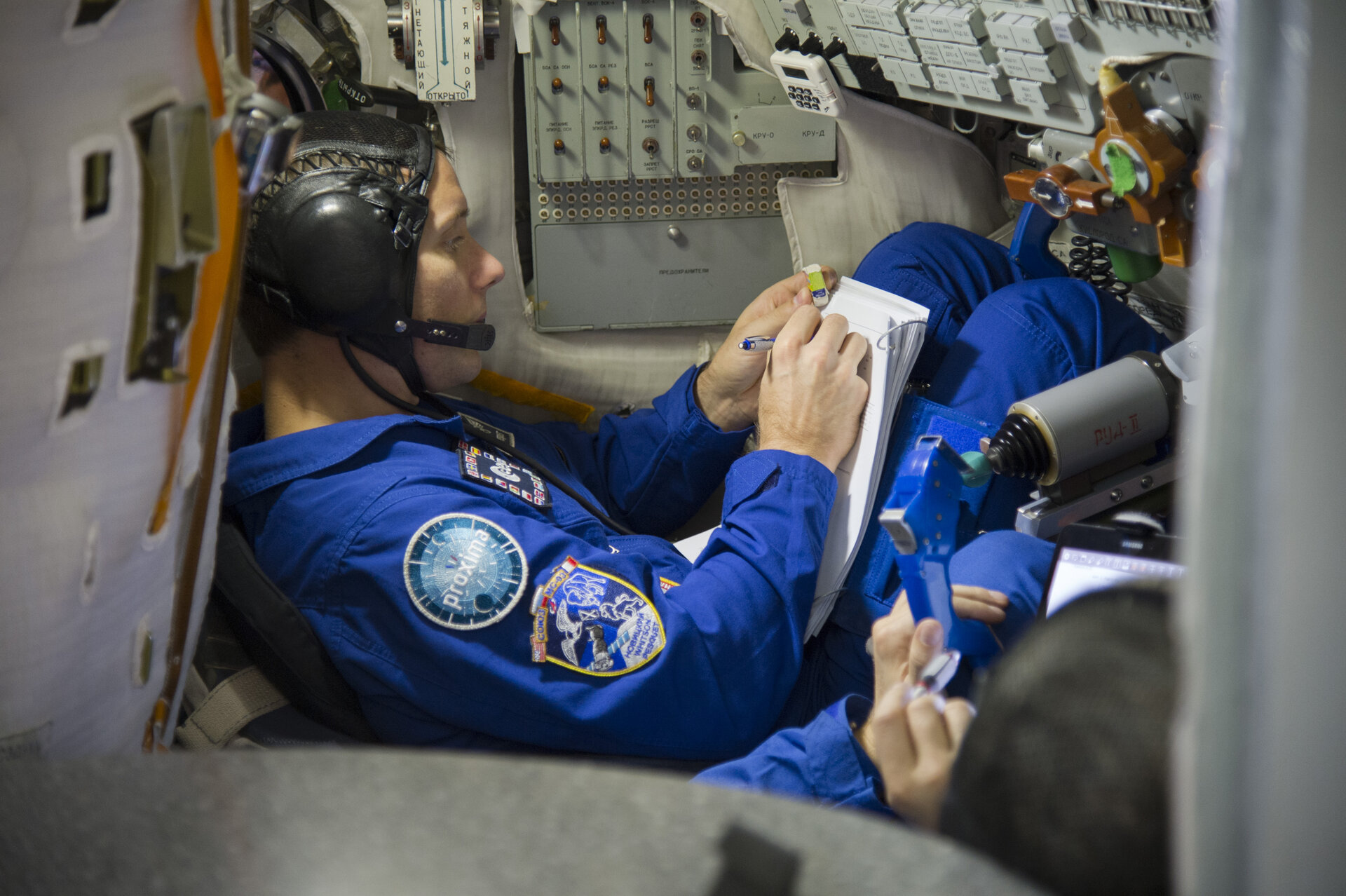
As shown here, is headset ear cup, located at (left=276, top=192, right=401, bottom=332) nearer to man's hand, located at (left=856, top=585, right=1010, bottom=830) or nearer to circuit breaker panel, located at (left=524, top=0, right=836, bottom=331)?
circuit breaker panel, located at (left=524, top=0, right=836, bottom=331)

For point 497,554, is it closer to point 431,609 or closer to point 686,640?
point 431,609

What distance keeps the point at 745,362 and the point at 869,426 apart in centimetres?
34

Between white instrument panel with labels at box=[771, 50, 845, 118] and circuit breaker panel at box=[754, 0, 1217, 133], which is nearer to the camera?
circuit breaker panel at box=[754, 0, 1217, 133]

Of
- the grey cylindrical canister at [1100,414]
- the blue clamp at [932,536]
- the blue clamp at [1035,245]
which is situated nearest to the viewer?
the blue clamp at [932,536]

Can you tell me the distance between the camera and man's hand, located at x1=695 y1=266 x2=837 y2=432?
1857 millimetres

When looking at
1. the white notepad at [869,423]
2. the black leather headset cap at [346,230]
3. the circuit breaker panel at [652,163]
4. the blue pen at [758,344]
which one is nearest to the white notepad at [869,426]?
the white notepad at [869,423]

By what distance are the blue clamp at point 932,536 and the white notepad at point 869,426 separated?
31 centimetres

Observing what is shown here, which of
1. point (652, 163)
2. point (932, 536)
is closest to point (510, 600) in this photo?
point (932, 536)

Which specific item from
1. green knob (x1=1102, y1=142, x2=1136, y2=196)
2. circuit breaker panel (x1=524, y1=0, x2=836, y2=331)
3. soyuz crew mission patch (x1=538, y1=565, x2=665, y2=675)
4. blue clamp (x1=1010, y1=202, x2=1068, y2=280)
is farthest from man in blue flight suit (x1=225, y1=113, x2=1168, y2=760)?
circuit breaker panel (x1=524, y1=0, x2=836, y2=331)

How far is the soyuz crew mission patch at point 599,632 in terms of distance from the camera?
131 cm

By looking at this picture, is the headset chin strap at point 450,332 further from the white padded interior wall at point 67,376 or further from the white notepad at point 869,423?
the white padded interior wall at point 67,376

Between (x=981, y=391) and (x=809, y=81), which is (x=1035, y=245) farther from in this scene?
(x=809, y=81)

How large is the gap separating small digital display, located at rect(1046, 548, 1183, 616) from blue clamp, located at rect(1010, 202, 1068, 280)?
0.78 meters

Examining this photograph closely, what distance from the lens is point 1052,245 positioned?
2.00 metres
